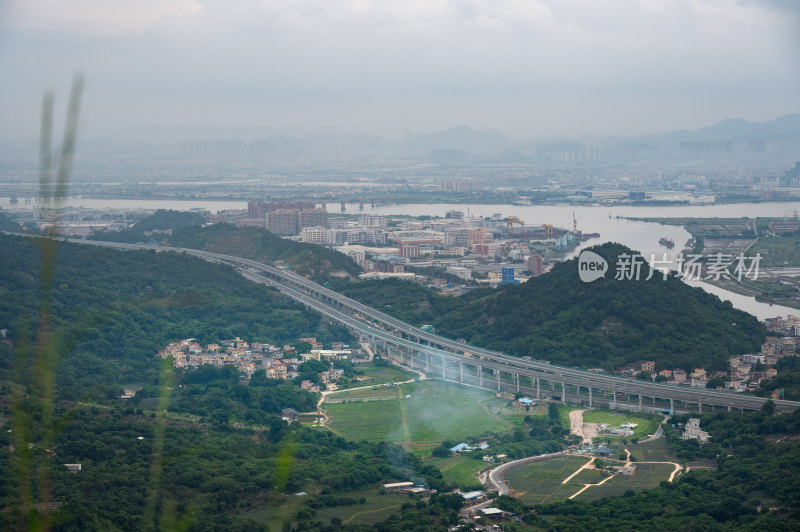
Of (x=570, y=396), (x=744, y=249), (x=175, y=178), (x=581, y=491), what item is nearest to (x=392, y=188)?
(x=175, y=178)

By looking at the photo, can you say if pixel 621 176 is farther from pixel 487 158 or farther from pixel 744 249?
pixel 744 249

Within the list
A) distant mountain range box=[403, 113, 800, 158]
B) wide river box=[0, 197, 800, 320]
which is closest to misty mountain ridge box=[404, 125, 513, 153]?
distant mountain range box=[403, 113, 800, 158]

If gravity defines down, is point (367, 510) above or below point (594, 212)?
below

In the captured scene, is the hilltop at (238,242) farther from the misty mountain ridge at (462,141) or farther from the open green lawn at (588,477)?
the misty mountain ridge at (462,141)

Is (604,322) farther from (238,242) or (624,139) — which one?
(624,139)

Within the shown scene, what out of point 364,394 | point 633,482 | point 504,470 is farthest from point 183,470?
point 364,394

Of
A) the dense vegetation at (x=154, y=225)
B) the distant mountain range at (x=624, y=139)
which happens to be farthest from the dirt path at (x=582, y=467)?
the distant mountain range at (x=624, y=139)
